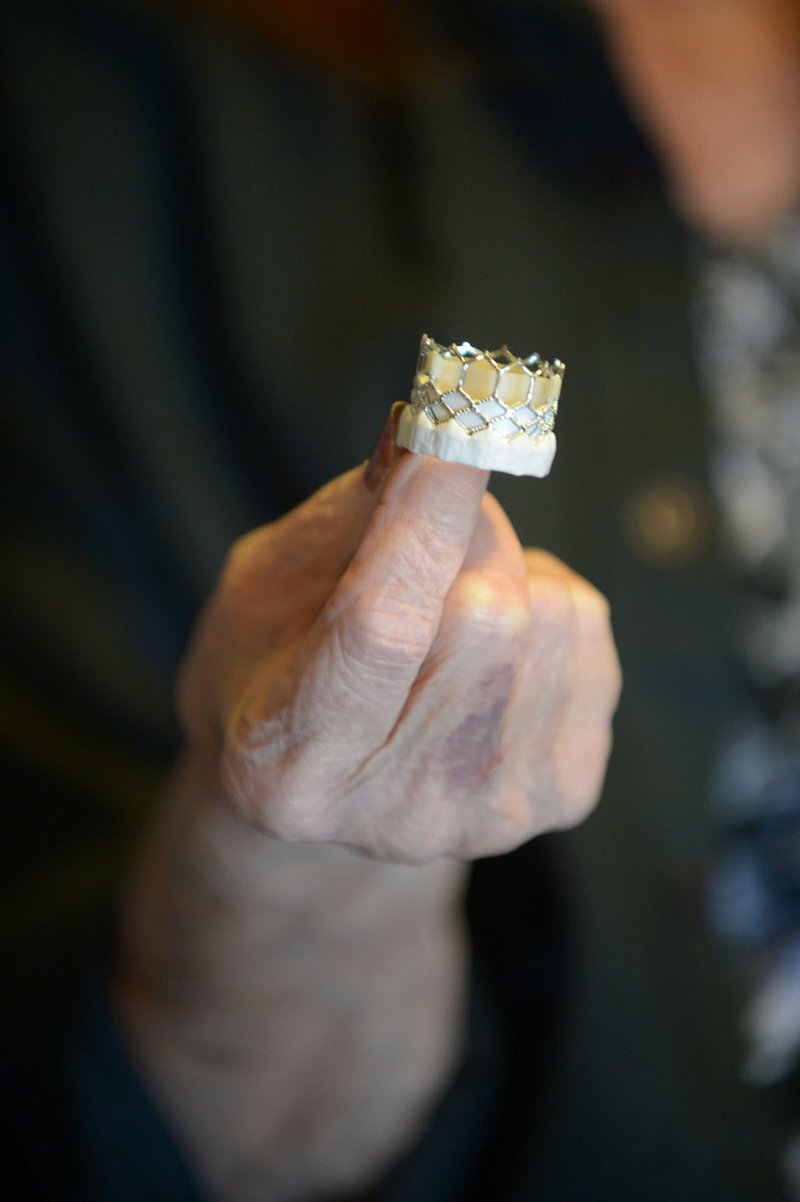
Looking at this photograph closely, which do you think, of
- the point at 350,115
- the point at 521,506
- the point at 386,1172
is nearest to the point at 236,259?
the point at 350,115

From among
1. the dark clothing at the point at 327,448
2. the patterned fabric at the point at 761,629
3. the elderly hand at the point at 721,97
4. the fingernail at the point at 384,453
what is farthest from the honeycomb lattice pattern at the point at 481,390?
the elderly hand at the point at 721,97

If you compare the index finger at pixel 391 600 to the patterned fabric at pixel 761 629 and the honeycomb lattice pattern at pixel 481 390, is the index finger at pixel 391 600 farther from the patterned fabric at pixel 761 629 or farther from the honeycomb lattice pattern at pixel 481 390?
the patterned fabric at pixel 761 629

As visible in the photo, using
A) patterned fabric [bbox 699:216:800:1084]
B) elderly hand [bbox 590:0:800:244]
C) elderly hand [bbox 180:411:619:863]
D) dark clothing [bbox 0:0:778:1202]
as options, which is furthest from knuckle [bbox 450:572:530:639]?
elderly hand [bbox 590:0:800:244]

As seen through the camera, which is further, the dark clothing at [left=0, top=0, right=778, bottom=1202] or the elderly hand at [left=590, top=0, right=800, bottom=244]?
the elderly hand at [left=590, top=0, right=800, bottom=244]

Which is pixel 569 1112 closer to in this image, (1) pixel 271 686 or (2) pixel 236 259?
(1) pixel 271 686

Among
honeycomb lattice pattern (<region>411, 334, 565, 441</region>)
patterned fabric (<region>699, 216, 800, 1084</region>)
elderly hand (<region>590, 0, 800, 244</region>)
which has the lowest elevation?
patterned fabric (<region>699, 216, 800, 1084</region>)

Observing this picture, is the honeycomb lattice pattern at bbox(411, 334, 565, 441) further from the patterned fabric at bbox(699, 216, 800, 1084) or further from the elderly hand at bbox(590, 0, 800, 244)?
the elderly hand at bbox(590, 0, 800, 244)
